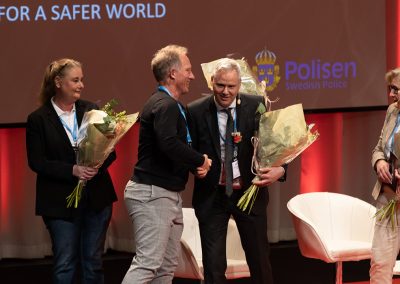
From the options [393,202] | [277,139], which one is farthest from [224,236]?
[393,202]

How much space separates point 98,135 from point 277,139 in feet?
3.20

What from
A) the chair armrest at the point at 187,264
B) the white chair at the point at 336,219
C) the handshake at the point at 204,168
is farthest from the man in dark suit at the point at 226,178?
the white chair at the point at 336,219

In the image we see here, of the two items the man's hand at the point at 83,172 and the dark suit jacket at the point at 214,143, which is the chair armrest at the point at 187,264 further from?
the man's hand at the point at 83,172

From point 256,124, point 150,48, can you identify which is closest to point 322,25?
point 150,48

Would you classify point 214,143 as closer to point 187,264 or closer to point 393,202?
point 187,264

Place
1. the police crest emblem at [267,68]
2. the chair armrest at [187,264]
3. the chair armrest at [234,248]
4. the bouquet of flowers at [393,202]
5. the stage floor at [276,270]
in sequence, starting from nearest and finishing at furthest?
the bouquet of flowers at [393,202] < the chair armrest at [187,264] < the chair armrest at [234,248] < the stage floor at [276,270] < the police crest emblem at [267,68]

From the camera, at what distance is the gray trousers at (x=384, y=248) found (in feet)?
15.9

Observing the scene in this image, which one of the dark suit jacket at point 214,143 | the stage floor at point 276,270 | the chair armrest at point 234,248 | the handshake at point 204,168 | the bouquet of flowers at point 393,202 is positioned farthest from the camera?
the stage floor at point 276,270

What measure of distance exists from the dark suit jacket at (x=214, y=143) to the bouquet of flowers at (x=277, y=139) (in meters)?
0.06

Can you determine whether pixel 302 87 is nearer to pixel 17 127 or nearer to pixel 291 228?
pixel 291 228

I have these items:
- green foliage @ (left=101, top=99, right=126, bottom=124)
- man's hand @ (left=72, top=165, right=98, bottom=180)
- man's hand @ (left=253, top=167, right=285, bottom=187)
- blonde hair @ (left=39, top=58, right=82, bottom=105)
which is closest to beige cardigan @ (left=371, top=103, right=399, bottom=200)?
man's hand @ (left=253, top=167, right=285, bottom=187)

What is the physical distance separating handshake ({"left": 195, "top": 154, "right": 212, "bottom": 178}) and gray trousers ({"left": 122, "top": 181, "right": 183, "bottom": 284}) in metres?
0.22

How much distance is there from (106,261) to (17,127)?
1377 mm

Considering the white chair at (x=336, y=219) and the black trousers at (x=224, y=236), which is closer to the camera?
the black trousers at (x=224, y=236)
